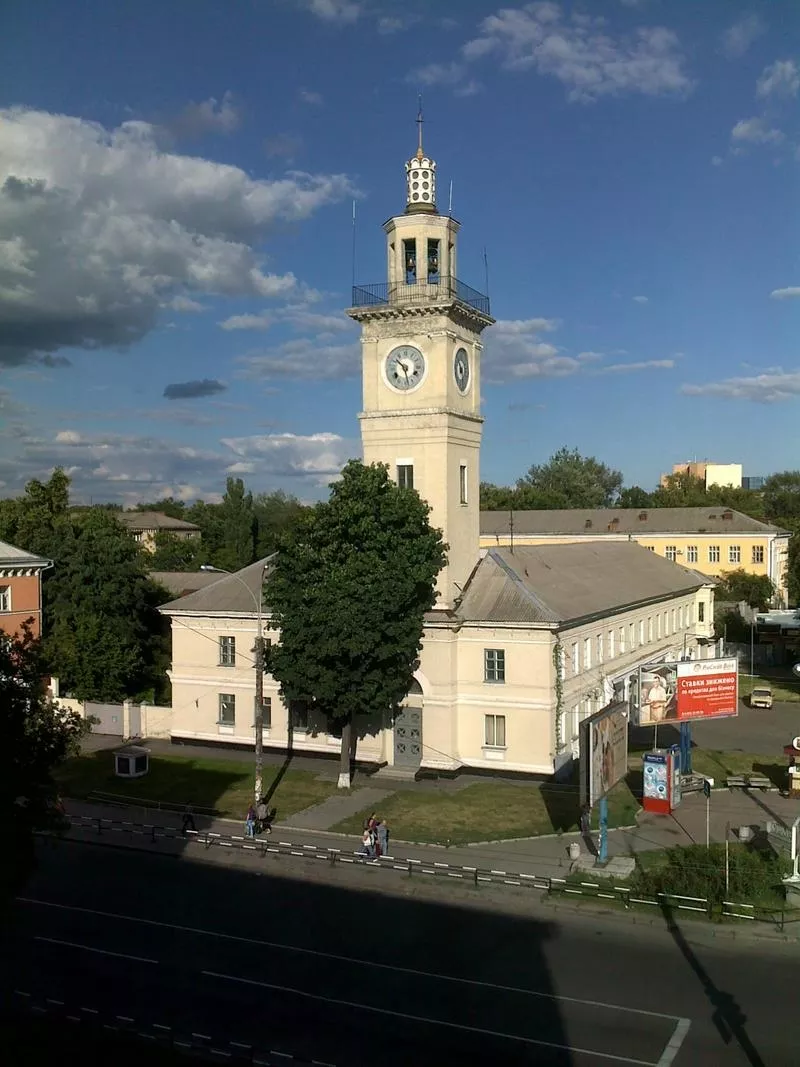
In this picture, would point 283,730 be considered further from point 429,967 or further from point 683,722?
point 429,967

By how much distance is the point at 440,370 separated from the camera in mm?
38406

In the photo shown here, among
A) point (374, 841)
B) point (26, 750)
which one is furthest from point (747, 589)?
point (26, 750)

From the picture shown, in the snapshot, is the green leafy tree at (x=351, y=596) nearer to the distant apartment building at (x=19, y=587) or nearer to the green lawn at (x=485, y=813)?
the green lawn at (x=485, y=813)

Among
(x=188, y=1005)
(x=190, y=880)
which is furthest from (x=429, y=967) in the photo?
(x=190, y=880)

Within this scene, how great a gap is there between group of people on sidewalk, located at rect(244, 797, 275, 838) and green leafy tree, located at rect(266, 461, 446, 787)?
5.00m

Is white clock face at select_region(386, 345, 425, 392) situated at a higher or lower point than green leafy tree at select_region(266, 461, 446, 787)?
higher

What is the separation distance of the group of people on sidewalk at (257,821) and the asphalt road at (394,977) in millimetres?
4040

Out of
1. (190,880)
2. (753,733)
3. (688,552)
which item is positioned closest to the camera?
(190,880)

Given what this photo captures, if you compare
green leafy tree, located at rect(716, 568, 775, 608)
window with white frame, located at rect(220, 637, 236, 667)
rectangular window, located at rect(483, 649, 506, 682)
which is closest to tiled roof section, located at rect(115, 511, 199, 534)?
green leafy tree, located at rect(716, 568, 775, 608)

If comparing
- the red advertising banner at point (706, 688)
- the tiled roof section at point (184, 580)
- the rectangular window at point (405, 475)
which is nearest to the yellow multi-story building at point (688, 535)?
the tiled roof section at point (184, 580)

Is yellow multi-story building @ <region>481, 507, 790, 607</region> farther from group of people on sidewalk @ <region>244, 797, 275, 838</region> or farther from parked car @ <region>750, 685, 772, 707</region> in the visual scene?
group of people on sidewalk @ <region>244, 797, 275, 838</region>

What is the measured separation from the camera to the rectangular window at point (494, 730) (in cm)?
3616

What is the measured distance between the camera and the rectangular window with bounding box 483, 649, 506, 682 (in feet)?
120

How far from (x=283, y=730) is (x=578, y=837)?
50.8ft
